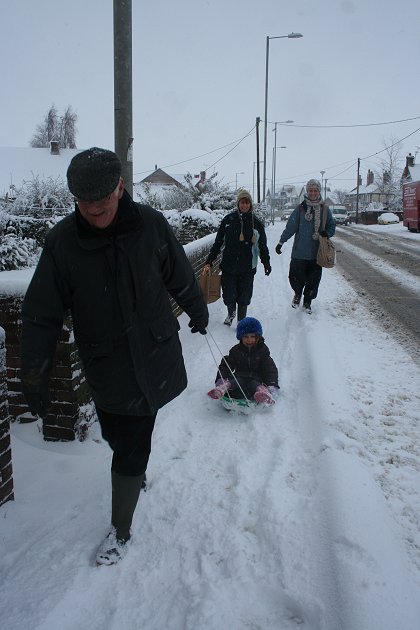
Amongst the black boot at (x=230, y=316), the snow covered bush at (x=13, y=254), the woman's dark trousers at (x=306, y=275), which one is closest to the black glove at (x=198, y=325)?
the black boot at (x=230, y=316)

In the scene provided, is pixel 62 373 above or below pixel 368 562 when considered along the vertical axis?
above

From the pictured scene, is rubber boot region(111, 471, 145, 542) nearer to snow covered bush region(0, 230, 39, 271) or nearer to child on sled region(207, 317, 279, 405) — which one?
child on sled region(207, 317, 279, 405)

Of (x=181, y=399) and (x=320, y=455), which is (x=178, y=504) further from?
(x=181, y=399)

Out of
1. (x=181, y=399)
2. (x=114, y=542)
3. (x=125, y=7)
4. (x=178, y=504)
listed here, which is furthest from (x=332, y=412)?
(x=125, y=7)

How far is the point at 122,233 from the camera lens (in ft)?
6.50

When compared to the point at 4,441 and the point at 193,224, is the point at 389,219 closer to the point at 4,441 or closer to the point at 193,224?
the point at 193,224

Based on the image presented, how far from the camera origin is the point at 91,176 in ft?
5.99

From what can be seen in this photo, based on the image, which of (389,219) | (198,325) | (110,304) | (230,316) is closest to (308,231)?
(230,316)

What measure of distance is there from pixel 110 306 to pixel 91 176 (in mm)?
531

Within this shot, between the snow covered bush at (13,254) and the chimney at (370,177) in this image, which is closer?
the snow covered bush at (13,254)

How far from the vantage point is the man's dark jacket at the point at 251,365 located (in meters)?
3.98

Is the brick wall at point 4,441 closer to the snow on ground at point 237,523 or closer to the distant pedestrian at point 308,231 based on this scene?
the snow on ground at point 237,523

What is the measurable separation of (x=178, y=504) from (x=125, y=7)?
4069 mm

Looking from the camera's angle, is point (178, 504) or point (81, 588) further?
point (178, 504)
